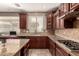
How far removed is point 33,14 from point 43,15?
0.48 m

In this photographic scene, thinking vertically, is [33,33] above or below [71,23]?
below

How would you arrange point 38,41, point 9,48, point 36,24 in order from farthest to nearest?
point 36,24 < point 38,41 < point 9,48

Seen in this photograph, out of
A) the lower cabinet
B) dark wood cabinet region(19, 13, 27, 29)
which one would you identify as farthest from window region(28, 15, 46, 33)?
the lower cabinet

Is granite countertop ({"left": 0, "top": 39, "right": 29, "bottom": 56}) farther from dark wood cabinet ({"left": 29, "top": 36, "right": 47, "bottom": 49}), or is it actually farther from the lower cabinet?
dark wood cabinet ({"left": 29, "top": 36, "right": 47, "bottom": 49})

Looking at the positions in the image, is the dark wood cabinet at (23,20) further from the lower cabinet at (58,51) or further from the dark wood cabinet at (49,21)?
the lower cabinet at (58,51)

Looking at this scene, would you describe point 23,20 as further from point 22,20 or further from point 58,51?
point 58,51

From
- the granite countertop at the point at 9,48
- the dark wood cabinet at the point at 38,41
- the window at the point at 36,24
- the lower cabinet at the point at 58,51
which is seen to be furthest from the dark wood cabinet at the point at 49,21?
the granite countertop at the point at 9,48

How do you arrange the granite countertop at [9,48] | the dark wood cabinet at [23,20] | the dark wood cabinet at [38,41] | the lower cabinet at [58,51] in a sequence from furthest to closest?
the dark wood cabinet at [23,20] → the dark wood cabinet at [38,41] → the lower cabinet at [58,51] → the granite countertop at [9,48]

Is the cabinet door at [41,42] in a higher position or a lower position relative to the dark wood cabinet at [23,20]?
lower

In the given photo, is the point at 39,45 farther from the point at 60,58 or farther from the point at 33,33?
the point at 60,58

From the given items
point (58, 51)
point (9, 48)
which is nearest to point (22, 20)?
point (58, 51)

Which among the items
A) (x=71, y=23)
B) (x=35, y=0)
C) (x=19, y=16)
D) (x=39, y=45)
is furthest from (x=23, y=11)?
(x=35, y=0)

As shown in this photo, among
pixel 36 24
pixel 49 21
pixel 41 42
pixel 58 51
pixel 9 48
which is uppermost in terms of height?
pixel 49 21

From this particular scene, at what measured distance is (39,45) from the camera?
6.57m
